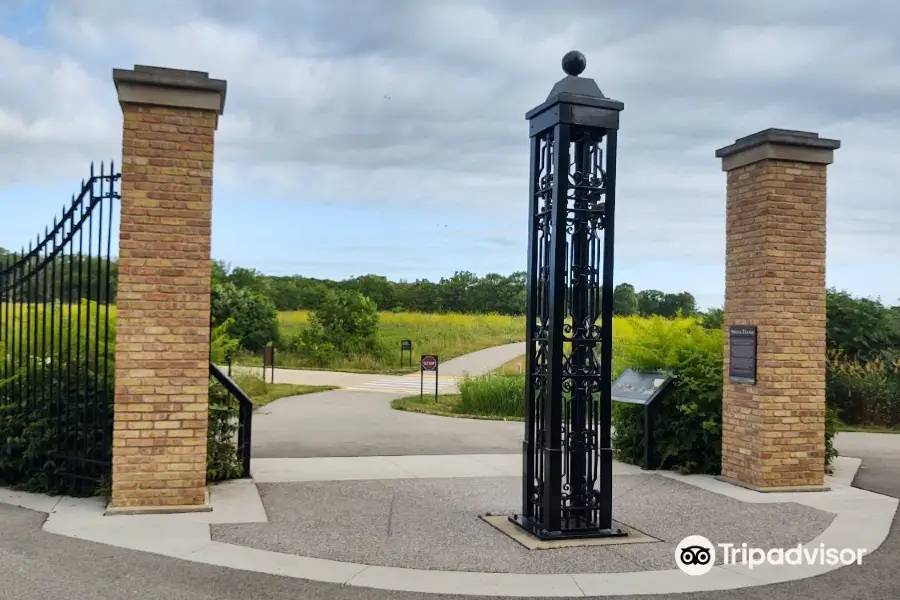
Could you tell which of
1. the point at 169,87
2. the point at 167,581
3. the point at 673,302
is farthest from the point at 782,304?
the point at 673,302

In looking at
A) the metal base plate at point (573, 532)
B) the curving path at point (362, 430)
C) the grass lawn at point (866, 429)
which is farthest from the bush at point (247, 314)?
the metal base plate at point (573, 532)

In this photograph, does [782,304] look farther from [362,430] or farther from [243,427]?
[362,430]

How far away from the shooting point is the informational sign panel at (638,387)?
32.3 feet

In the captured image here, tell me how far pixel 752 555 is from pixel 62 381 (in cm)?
633

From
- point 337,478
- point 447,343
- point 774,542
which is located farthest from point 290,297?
point 774,542

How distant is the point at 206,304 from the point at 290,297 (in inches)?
1896

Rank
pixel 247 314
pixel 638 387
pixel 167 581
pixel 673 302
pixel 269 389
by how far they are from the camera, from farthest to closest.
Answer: pixel 673 302 → pixel 247 314 → pixel 269 389 → pixel 638 387 → pixel 167 581

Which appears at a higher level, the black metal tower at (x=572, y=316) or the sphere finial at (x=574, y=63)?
the sphere finial at (x=574, y=63)

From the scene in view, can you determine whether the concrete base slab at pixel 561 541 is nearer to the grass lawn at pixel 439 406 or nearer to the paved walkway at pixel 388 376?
the grass lawn at pixel 439 406

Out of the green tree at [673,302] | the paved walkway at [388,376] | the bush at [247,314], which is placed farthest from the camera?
the green tree at [673,302]

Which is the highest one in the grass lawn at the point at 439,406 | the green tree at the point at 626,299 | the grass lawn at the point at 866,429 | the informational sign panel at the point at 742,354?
the green tree at the point at 626,299

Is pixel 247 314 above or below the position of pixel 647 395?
above

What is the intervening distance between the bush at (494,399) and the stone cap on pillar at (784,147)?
30.1ft

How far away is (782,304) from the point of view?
28.8 ft
